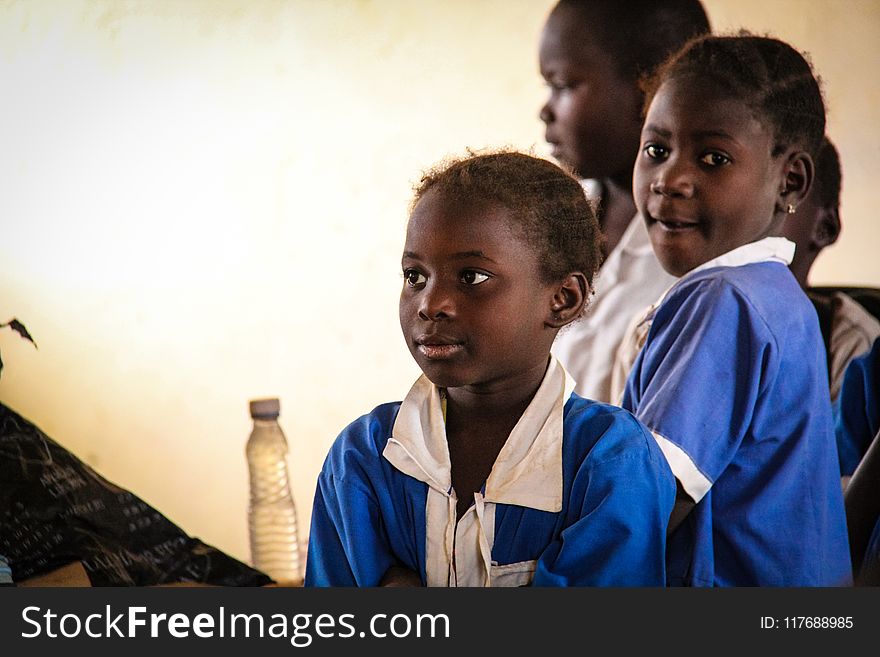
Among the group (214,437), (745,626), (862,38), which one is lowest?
(745,626)

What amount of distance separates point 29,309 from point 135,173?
310mm

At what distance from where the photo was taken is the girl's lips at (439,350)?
1.04 m

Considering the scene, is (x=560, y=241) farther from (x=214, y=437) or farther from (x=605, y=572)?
(x=214, y=437)

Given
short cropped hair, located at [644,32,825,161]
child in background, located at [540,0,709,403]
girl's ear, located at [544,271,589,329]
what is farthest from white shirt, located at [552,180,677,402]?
girl's ear, located at [544,271,589,329]

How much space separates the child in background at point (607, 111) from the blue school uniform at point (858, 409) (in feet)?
1.03

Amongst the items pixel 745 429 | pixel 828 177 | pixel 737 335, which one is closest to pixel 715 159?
pixel 737 335

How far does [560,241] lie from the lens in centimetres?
109

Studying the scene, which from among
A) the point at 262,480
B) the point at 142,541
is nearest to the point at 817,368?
the point at 142,541

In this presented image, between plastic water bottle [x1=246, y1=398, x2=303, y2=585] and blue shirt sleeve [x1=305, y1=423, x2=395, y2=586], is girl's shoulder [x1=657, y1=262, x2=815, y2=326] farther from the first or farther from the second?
plastic water bottle [x1=246, y1=398, x2=303, y2=585]

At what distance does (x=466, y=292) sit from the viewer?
1.04m

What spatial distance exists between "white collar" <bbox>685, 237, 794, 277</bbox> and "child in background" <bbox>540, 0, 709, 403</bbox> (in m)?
0.40

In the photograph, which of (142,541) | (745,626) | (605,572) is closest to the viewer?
(605,572)

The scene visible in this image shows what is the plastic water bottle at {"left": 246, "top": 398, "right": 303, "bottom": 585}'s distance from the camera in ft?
6.48

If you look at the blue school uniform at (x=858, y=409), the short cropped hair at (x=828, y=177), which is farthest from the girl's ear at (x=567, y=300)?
the short cropped hair at (x=828, y=177)
